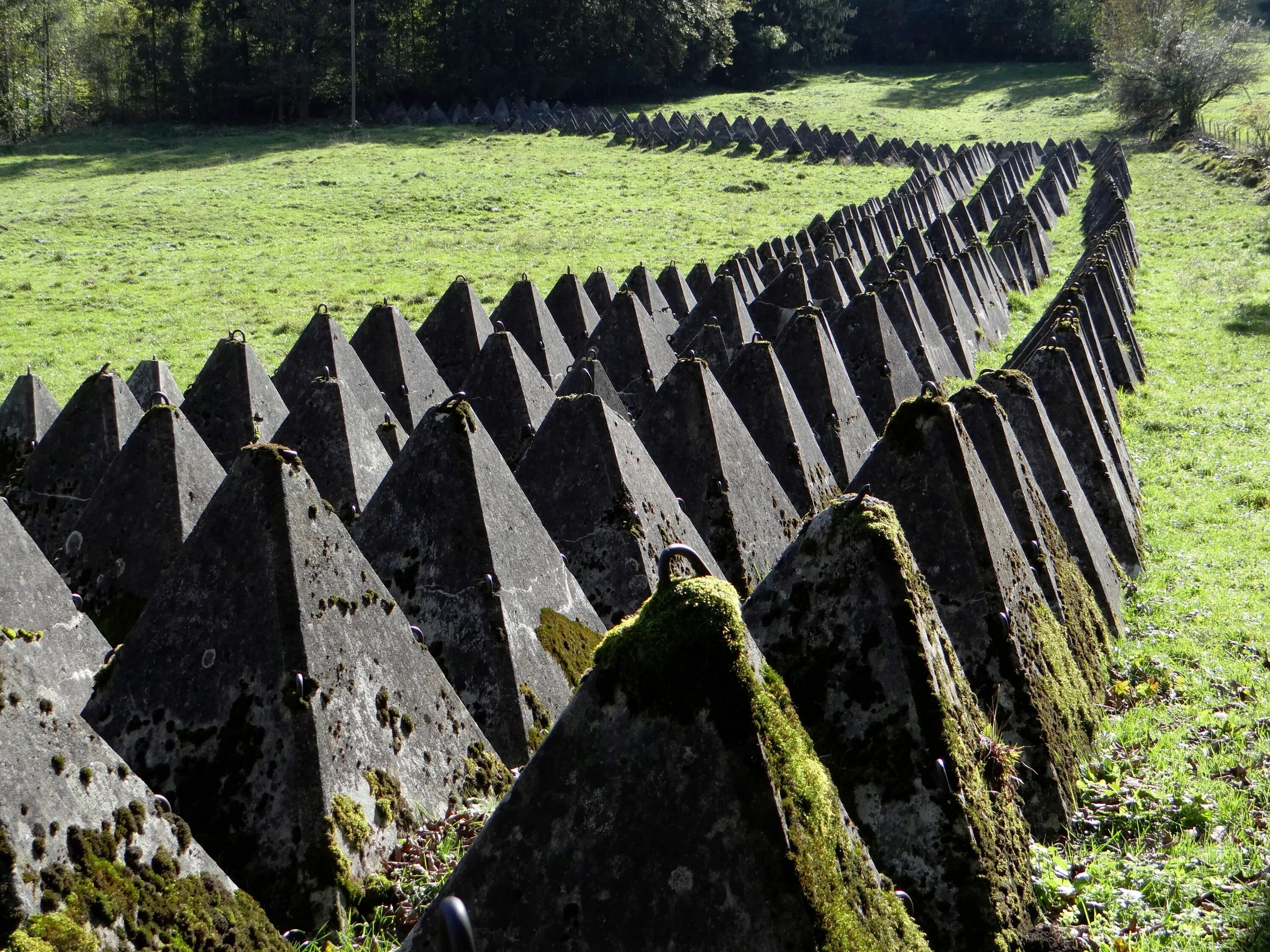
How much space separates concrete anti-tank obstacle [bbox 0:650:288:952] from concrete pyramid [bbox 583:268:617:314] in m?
13.0

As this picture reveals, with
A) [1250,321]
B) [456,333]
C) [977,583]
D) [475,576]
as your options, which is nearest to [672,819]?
[977,583]

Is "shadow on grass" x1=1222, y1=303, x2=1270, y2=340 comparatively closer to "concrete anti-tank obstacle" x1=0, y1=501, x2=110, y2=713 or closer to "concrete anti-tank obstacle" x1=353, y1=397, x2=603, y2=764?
"concrete anti-tank obstacle" x1=353, y1=397, x2=603, y2=764

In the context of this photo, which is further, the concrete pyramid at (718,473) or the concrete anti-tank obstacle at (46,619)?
the concrete pyramid at (718,473)

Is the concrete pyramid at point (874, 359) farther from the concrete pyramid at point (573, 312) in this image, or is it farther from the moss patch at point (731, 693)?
the moss patch at point (731, 693)

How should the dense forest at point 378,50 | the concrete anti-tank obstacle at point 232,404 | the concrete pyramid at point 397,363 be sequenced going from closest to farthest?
1. the concrete anti-tank obstacle at point 232,404
2. the concrete pyramid at point 397,363
3. the dense forest at point 378,50

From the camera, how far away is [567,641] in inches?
237

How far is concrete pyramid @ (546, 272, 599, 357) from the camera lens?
47.7 feet

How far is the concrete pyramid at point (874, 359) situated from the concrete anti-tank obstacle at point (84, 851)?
9.19 m

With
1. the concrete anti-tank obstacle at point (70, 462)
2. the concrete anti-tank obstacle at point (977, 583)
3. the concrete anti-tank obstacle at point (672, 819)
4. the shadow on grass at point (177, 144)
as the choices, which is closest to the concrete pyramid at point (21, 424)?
the concrete anti-tank obstacle at point (70, 462)

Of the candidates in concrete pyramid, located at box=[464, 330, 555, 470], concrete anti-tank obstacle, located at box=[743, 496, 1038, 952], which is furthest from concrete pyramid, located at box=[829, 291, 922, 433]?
concrete anti-tank obstacle, located at box=[743, 496, 1038, 952]

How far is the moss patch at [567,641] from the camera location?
591 centimetres

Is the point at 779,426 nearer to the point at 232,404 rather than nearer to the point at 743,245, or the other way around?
the point at 232,404

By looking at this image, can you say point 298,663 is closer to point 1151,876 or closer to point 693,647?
point 693,647

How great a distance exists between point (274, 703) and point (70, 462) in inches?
180
